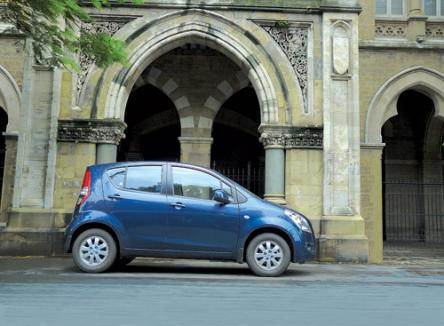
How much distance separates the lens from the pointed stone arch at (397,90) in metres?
13.2

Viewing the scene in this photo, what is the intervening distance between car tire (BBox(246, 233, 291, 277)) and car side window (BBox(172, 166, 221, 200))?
1.03m

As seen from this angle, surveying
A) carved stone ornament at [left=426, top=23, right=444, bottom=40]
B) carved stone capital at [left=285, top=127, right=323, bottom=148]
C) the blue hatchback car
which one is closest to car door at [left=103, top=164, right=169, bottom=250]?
the blue hatchback car

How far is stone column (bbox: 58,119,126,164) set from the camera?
11070 mm

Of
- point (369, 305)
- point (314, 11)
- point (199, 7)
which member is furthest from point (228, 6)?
point (369, 305)

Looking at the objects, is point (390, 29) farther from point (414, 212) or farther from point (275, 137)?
point (414, 212)

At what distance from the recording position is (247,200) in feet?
26.1

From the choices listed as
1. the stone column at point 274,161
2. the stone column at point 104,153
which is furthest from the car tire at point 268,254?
the stone column at point 104,153

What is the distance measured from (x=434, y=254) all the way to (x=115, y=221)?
9906mm

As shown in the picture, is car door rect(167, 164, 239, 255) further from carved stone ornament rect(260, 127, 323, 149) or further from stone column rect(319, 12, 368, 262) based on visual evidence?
carved stone ornament rect(260, 127, 323, 149)

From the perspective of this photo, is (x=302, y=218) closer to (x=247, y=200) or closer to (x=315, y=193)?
(x=247, y=200)

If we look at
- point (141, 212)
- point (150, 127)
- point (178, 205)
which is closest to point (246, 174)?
point (150, 127)

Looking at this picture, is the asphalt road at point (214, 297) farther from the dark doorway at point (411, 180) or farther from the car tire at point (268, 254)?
the dark doorway at point (411, 180)

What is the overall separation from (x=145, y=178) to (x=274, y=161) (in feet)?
13.5

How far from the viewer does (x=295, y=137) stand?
37.1ft
